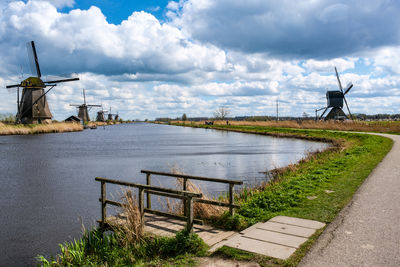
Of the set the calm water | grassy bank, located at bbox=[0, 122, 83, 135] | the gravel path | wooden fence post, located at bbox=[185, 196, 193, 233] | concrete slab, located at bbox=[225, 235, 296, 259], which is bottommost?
the calm water

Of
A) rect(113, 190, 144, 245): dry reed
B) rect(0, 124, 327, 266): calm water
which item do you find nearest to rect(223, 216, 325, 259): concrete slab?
rect(113, 190, 144, 245): dry reed

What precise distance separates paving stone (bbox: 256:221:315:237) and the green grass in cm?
159

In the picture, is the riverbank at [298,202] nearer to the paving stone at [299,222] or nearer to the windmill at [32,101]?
the paving stone at [299,222]

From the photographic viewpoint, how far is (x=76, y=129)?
264 ft

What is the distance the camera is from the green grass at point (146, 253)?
6.09 m

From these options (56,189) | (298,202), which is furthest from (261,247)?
(56,189)

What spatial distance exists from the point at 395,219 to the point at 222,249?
4.14 meters

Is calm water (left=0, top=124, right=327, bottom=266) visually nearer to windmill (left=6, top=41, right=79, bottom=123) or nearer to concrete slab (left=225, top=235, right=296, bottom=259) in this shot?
concrete slab (left=225, top=235, right=296, bottom=259)

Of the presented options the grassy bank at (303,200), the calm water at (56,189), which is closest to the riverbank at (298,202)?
the grassy bank at (303,200)

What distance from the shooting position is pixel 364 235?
626 centimetres

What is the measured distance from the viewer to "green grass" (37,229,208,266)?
6.09 metres

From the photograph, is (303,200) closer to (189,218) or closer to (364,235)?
(364,235)

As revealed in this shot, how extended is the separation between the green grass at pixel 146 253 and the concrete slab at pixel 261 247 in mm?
622

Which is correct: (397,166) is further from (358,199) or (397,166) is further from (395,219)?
(395,219)
